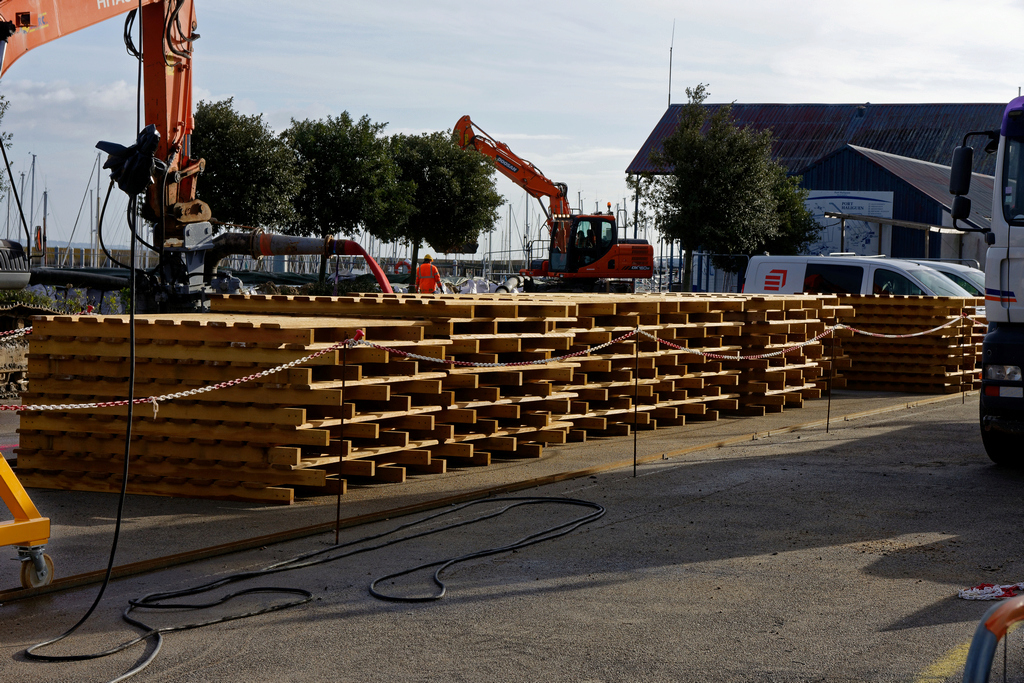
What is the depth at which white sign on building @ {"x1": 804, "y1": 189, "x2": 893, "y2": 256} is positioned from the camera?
148ft

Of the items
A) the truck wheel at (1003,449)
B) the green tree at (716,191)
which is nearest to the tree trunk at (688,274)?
the green tree at (716,191)

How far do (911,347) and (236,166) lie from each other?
24.6 metres

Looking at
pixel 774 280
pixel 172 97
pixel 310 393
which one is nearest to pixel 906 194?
pixel 774 280

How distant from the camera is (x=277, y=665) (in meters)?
4.88

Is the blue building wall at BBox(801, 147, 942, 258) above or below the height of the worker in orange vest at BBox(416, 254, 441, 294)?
above

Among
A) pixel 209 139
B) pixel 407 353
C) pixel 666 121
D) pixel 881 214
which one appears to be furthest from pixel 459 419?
pixel 666 121

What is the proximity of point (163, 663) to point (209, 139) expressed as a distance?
109 ft

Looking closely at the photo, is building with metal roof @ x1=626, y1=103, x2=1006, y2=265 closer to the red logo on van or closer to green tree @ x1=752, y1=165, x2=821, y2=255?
green tree @ x1=752, y1=165, x2=821, y2=255

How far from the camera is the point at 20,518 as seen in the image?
587cm

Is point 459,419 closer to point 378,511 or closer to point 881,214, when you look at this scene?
point 378,511

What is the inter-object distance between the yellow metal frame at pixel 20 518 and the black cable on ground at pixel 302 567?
65 cm

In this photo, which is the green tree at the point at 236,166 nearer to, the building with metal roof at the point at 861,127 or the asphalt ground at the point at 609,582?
the building with metal roof at the point at 861,127

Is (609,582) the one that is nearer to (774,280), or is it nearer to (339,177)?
(774,280)

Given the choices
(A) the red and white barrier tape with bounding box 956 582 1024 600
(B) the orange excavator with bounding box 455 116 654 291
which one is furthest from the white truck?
(B) the orange excavator with bounding box 455 116 654 291
